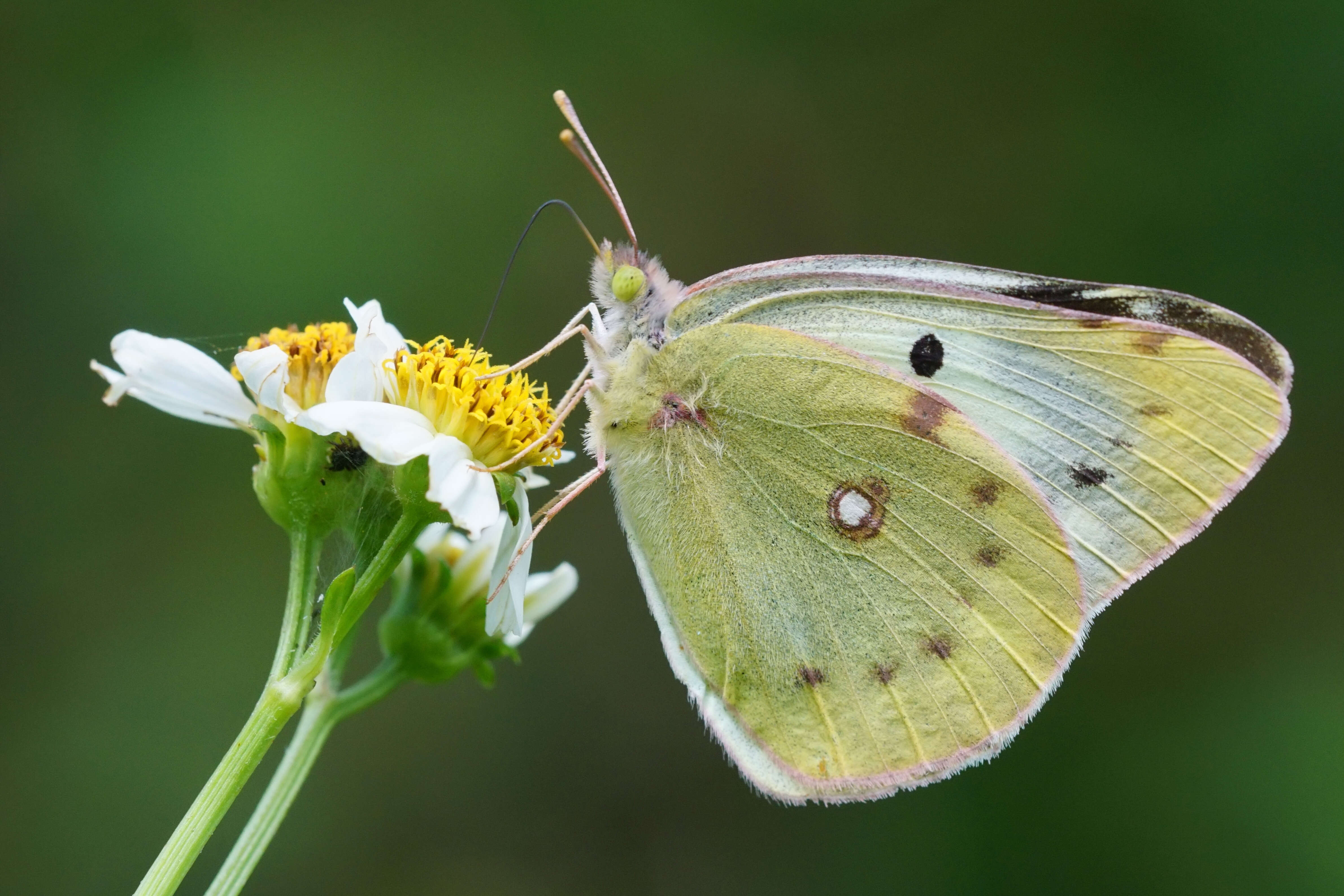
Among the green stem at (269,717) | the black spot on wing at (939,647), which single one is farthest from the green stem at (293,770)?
the black spot on wing at (939,647)

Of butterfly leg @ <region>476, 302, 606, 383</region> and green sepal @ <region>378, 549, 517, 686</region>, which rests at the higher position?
butterfly leg @ <region>476, 302, 606, 383</region>

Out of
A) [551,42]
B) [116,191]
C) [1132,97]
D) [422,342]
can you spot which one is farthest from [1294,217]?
[116,191]

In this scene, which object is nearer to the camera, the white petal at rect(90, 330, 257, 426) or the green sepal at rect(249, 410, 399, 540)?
the green sepal at rect(249, 410, 399, 540)

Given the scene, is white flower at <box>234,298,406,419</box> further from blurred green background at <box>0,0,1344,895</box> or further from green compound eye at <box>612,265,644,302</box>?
blurred green background at <box>0,0,1344,895</box>

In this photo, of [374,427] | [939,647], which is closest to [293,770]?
[374,427]

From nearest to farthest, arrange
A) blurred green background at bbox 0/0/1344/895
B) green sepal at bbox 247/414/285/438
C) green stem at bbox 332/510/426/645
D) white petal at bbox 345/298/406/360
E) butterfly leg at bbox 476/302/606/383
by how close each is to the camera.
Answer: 1. green stem at bbox 332/510/426/645
2. green sepal at bbox 247/414/285/438
3. white petal at bbox 345/298/406/360
4. butterfly leg at bbox 476/302/606/383
5. blurred green background at bbox 0/0/1344/895

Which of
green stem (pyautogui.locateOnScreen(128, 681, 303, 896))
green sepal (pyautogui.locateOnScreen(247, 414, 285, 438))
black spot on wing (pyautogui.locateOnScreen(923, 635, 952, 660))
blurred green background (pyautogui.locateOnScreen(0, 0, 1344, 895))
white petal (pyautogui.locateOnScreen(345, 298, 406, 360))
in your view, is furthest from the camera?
blurred green background (pyautogui.locateOnScreen(0, 0, 1344, 895))

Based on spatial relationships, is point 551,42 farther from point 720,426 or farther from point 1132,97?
point 720,426

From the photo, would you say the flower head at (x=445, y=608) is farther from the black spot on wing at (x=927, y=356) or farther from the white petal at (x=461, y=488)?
the black spot on wing at (x=927, y=356)

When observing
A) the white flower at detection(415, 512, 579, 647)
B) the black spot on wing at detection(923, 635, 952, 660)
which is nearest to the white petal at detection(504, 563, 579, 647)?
the white flower at detection(415, 512, 579, 647)
